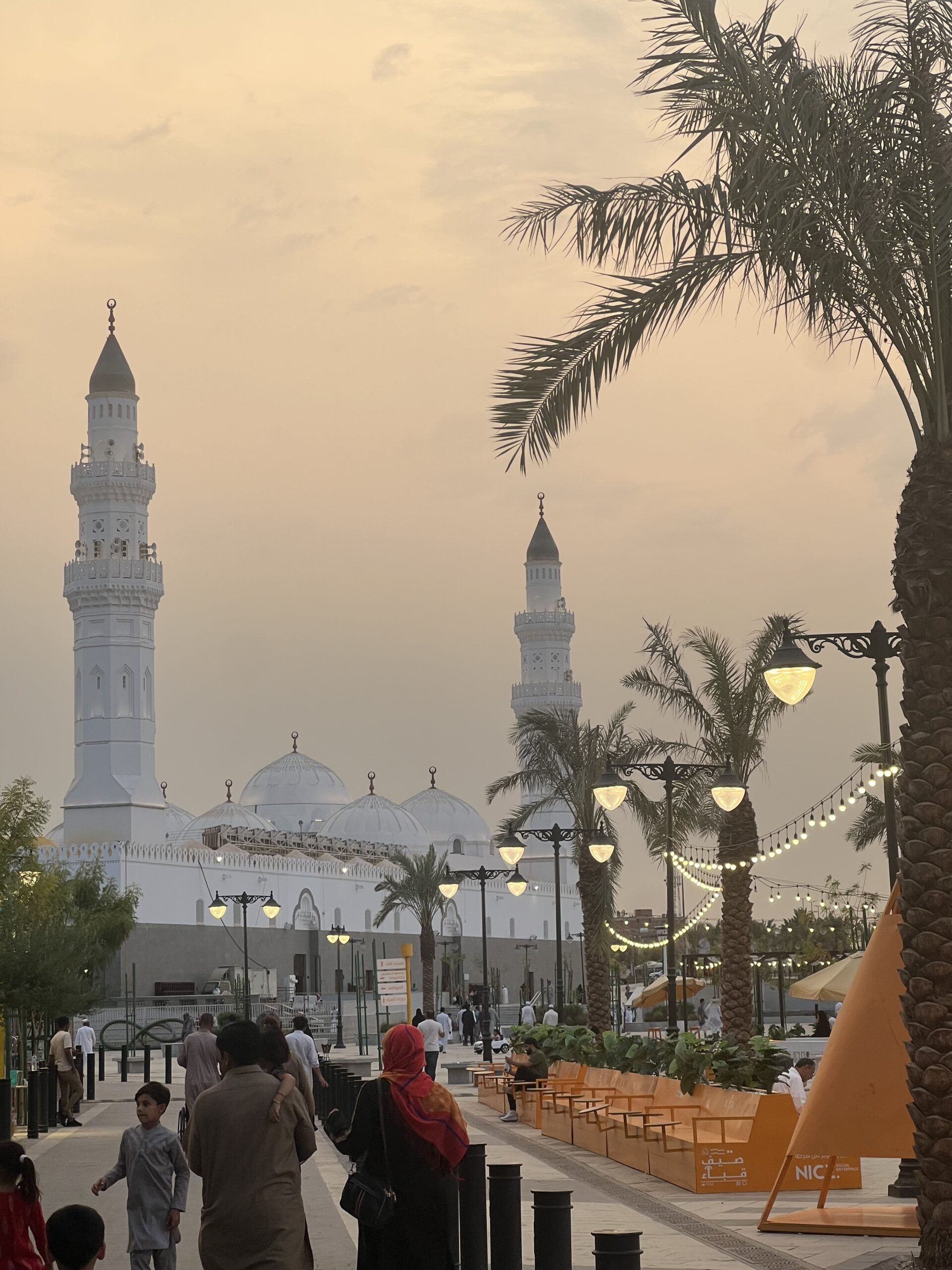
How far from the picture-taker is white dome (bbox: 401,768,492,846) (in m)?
88.3

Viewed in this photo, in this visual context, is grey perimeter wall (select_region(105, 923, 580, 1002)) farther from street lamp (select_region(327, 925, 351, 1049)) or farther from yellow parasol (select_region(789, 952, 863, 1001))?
yellow parasol (select_region(789, 952, 863, 1001))

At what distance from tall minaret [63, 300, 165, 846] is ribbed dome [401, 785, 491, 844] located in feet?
103

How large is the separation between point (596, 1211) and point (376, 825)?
70.1 meters

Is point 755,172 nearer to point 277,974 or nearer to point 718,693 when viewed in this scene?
point 718,693

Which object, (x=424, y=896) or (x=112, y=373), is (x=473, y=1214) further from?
(x=112, y=373)

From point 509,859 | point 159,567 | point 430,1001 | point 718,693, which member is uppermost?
point 159,567

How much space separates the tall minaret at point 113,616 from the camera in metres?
56.6

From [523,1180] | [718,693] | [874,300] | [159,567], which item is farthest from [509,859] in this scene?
[159,567]

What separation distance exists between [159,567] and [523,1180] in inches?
1812

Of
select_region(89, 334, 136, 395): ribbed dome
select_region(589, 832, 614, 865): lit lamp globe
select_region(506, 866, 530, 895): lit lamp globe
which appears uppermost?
select_region(89, 334, 136, 395): ribbed dome

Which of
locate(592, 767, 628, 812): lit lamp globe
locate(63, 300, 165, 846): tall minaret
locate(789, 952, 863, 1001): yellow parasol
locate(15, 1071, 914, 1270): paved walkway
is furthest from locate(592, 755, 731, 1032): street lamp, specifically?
locate(63, 300, 165, 846): tall minaret

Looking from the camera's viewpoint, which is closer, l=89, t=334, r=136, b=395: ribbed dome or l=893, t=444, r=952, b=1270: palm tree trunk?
l=893, t=444, r=952, b=1270: palm tree trunk

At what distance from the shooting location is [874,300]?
30.9 ft

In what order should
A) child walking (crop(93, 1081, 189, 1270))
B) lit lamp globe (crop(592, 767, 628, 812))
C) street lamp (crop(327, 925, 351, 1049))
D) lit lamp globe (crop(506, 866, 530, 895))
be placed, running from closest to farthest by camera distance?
child walking (crop(93, 1081, 189, 1270))
lit lamp globe (crop(592, 767, 628, 812))
lit lamp globe (crop(506, 866, 530, 895))
street lamp (crop(327, 925, 351, 1049))
